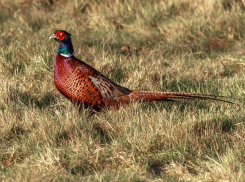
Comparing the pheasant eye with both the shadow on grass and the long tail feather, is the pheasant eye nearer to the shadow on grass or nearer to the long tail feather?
the shadow on grass

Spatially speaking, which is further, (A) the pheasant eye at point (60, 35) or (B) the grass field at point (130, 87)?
Answer: (A) the pheasant eye at point (60, 35)

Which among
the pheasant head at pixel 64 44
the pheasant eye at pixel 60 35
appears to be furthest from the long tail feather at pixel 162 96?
the pheasant eye at pixel 60 35

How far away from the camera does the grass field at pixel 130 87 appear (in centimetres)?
357

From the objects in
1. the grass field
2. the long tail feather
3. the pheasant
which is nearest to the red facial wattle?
the pheasant

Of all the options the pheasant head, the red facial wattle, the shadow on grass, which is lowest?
the shadow on grass

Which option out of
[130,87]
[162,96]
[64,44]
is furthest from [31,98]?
[162,96]

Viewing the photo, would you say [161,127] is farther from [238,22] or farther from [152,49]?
[238,22]

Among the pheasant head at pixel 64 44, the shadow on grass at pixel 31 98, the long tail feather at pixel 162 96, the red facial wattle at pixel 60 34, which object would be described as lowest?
the shadow on grass at pixel 31 98

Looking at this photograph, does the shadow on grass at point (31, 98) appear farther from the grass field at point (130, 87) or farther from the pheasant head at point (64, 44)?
the pheasant head at point (64, 44)

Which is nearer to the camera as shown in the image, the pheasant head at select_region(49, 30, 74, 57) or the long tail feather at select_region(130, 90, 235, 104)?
the long tail feather at select_region(130, 90, 235, 104)

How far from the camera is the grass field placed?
11.7 ft

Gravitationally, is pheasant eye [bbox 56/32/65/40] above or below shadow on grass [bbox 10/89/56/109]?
above

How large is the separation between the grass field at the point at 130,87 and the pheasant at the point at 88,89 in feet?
0.42

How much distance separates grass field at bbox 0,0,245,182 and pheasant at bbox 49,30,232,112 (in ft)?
0.42
